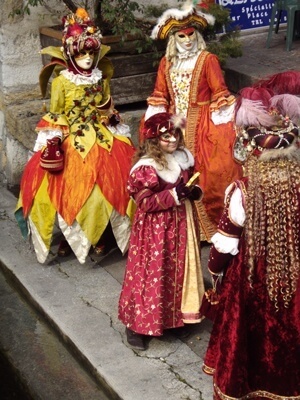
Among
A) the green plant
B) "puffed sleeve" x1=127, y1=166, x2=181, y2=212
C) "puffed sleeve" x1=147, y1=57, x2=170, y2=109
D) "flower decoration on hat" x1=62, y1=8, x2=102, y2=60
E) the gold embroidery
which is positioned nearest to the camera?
A: the gold embroidery

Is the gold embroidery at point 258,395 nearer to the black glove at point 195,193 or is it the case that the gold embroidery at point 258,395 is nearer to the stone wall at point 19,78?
the black glove at point 195,193

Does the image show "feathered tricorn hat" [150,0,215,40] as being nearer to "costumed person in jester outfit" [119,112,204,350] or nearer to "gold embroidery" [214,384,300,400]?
"costumed person in jester outfit" [119,112,204,350]

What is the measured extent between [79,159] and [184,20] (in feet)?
3.84

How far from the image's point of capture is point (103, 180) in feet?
17.6

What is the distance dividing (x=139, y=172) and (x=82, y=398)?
129 cm

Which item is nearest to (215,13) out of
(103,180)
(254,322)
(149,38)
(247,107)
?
(149,38)

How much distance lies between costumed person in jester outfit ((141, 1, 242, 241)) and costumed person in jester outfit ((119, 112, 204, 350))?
1.03 meters

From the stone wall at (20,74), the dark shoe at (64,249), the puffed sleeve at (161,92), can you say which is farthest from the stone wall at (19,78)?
the puffed sleeve at (161,92)

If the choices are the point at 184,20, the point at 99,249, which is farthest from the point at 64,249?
the point at 184,20

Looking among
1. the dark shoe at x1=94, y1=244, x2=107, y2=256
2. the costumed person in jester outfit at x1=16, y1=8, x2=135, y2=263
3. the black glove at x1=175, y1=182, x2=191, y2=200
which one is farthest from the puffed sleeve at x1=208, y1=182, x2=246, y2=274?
the dark shoe at x1=94, y1=244, x2=107, y2=256

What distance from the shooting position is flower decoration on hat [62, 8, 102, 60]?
17.4 ft

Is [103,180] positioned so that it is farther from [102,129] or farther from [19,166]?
[19,166]

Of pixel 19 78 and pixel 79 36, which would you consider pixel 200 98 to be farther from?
pixel 19 78

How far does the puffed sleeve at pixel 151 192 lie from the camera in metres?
4.27
